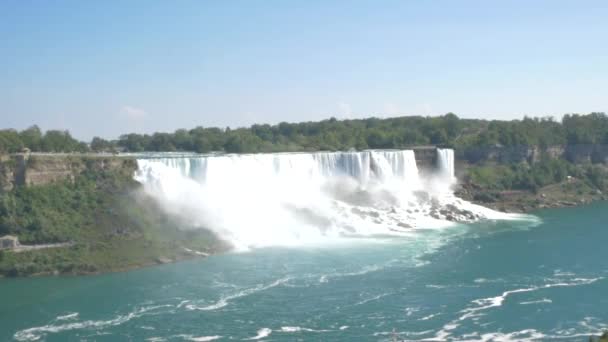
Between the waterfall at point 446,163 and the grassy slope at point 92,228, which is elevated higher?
the waterfall at point 446,163

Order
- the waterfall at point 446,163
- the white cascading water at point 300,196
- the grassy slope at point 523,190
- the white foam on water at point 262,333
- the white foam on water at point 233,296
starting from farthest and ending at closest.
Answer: the waterfall at point 446,163, the grassy slope at point 523,190, the white cascading water at point 300,196, the white foam on water at point 233,296, the white foam on water at point 262,333

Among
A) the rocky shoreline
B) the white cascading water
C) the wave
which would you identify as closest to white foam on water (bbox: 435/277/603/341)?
the wave

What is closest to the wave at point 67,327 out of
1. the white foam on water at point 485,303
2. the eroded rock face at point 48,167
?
the white foam on water at point 485,303

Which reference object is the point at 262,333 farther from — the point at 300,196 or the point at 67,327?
the point at 300,196

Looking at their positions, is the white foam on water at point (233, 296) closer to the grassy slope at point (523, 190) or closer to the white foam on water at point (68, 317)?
the white foam on water at point (68, 317)

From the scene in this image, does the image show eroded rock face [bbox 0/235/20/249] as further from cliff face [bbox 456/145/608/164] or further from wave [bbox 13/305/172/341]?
cliff face [bbox 456/145/608/164]

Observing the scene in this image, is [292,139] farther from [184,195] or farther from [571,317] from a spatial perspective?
[571,317]

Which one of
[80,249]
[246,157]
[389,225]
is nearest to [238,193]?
[246,157]
